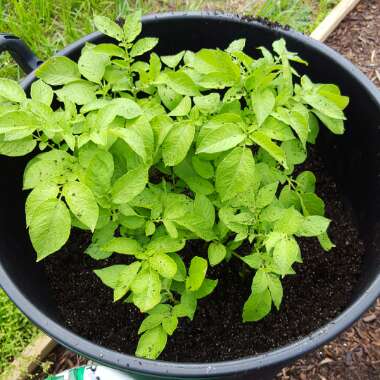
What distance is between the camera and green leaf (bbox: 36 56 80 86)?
112cm

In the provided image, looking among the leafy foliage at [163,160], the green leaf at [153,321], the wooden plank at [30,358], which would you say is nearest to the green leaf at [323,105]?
the leafy foliage at [163,160]

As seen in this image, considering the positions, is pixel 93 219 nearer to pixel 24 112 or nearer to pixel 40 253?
pixel 40 253

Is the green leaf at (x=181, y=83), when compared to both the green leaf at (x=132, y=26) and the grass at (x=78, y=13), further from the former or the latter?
the grass at (x=78, y=13)

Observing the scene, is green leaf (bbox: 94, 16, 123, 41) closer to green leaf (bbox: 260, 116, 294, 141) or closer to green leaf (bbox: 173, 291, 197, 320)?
green leaf (bbox: 260, 116, 294, 141)

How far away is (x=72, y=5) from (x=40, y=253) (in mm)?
1785

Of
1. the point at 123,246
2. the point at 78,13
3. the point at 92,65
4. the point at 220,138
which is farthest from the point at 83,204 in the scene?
the point at 78,13

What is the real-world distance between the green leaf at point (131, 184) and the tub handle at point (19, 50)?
568 millimetres

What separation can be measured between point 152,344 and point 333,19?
6.08ft

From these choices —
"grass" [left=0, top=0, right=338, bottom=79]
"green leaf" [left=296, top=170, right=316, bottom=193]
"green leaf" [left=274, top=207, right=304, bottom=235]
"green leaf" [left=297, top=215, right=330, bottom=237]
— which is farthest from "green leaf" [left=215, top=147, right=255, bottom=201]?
"grass" [left=0, top=0, right=338, bottom=79]

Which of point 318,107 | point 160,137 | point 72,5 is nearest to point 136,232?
point 160,137

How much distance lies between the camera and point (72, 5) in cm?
238

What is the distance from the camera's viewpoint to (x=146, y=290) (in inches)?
37.9

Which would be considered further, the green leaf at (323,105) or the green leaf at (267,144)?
the green leaf at (323,105)

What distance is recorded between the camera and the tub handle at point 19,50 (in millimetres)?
1287
